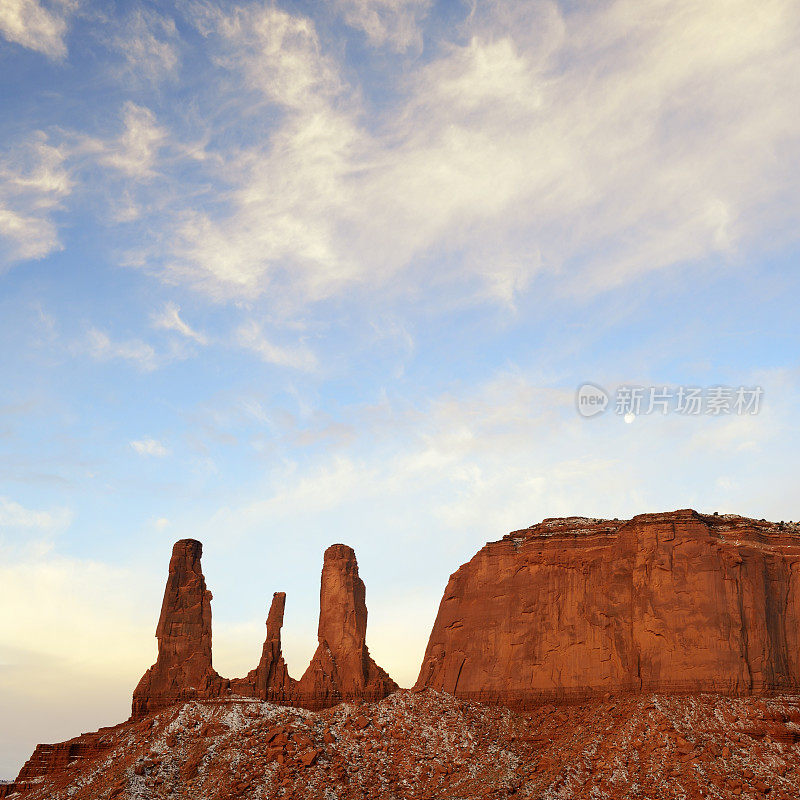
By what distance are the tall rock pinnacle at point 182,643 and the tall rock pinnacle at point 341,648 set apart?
27.9 ft

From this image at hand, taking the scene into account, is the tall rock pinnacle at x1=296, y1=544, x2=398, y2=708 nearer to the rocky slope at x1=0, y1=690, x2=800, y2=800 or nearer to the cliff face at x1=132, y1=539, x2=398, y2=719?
the cliff face at x1=132, y1=539, x2=398, y2=719

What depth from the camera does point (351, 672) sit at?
285ft

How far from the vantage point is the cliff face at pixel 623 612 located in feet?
219

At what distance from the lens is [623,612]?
7294 cm

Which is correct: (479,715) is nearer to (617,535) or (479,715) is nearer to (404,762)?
(404,762)

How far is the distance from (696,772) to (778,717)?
817 cm

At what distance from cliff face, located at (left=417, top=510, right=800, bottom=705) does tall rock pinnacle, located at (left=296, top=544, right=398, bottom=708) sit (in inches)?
306

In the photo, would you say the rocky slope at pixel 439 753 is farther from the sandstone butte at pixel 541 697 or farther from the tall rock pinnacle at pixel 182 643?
the tall rock pinnacle at pixel 182 643

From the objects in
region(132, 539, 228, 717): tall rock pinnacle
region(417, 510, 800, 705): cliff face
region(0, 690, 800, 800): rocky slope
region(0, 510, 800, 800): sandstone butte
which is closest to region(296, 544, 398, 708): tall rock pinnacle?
region(0, 510, 800, 800): sandstone butte

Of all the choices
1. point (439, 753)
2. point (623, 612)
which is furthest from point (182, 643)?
point (623, 612)

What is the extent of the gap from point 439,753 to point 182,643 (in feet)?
92.0

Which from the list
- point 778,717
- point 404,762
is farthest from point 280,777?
point 778,717

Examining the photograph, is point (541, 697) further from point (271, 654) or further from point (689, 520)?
point (271, 654)

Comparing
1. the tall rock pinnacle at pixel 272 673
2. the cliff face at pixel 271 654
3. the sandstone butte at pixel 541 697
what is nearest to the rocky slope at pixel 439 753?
the sandstone butte at pixel 541 697
